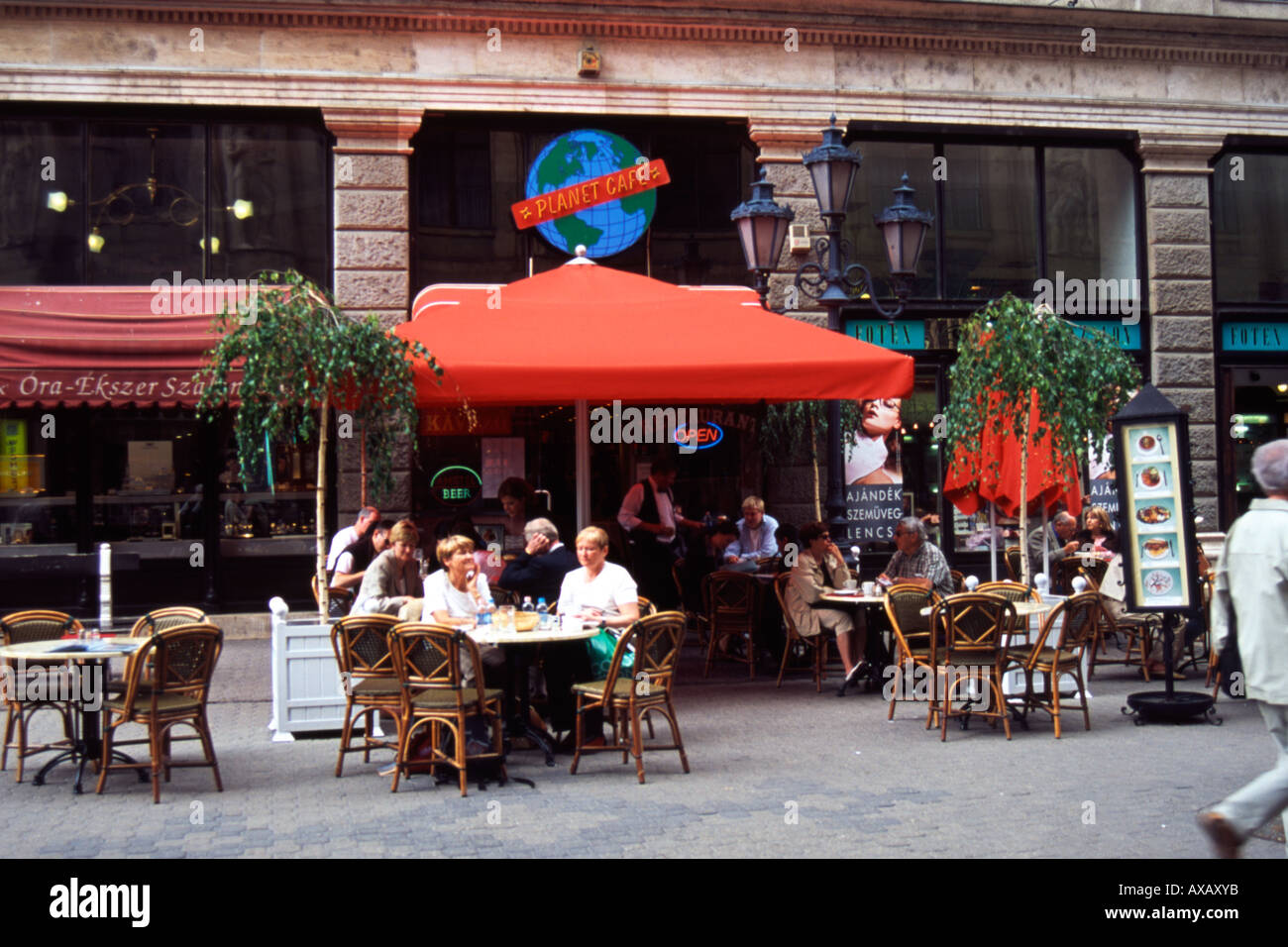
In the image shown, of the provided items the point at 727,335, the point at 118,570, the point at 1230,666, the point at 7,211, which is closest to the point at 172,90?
the point at 7,211

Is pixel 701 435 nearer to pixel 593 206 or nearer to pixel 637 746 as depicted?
pixel 593 206

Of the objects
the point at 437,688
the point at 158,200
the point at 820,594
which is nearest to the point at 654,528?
the point at 820,594

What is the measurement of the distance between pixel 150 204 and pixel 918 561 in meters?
8.62

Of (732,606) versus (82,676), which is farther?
(732,606)

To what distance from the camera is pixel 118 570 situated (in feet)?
44.1

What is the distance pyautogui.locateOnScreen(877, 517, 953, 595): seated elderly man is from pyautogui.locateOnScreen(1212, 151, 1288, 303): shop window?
286 inches

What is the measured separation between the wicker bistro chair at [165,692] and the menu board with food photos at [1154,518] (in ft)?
21.4

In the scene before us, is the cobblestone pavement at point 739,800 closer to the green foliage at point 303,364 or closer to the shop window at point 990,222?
the green foliage at point 303,364

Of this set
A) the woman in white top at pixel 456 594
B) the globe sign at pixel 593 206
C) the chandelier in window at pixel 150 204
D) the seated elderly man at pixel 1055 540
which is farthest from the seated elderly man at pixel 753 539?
the chandelier in window at pixel 150 204

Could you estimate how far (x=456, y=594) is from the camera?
8344 mm

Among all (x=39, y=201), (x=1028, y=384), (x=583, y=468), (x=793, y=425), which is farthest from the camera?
(x=39, y=201)
